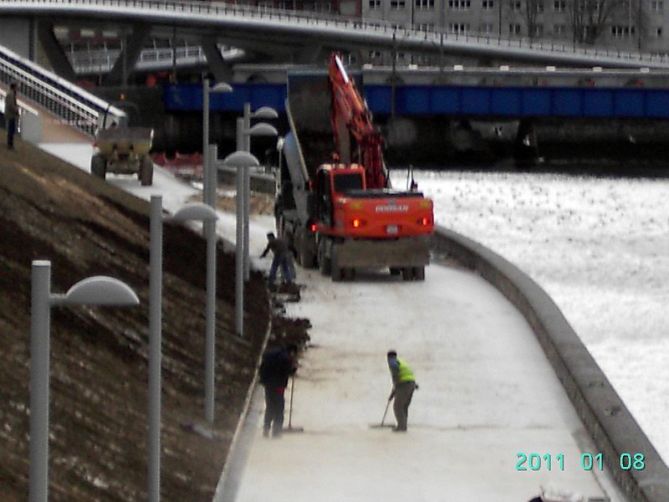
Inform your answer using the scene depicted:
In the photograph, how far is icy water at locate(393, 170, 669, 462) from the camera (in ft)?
122

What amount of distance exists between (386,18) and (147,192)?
102m

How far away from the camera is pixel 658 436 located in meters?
29.6

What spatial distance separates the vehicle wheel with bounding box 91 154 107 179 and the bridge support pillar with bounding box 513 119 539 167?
59.4 metres

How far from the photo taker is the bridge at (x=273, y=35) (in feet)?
378

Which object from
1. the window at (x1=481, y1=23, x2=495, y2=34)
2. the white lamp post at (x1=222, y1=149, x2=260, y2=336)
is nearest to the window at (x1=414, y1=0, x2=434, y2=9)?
the window at (x1=481, y1=23, x2=495, y2=34)

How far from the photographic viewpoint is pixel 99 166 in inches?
2197

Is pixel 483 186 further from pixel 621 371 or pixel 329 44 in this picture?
pixel 621 371

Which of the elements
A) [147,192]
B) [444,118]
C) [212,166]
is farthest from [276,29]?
[212,166]

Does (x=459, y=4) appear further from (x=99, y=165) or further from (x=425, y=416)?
(x=425, y=416)

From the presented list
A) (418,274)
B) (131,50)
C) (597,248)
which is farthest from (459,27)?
(418,274)

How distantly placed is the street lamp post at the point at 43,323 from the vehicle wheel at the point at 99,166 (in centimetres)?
4106

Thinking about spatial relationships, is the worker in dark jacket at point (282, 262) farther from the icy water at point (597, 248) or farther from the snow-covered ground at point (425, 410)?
the icy water at point (597, 248)

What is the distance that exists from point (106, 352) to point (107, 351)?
8 centimetres

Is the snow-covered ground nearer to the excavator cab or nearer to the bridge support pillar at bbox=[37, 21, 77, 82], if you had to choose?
the excavator cab
